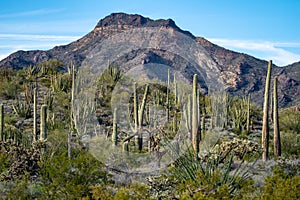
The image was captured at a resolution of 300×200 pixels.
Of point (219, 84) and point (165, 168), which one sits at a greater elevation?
point (219, 84)

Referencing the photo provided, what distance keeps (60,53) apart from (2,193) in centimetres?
3903

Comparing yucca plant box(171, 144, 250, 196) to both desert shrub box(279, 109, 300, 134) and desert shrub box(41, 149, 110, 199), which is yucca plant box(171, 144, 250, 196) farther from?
desert shrub box(279, 109, 300, 134)

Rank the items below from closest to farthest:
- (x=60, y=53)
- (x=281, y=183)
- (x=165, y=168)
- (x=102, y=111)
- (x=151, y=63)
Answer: (x=281, y=183), (x=165, y=168), (x=151, y=63), (x=102, y=111), (x=60, y=53)

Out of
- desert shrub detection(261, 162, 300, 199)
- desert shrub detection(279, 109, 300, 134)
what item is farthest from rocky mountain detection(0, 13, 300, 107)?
desert shrub detection(261, 162, 300, 199)

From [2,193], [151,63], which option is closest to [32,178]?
[2,193]

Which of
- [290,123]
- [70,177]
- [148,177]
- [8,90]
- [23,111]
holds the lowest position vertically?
[290,123]

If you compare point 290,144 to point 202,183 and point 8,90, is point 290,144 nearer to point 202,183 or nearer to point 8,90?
point 202,183

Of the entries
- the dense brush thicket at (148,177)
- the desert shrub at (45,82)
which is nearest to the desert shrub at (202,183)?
the dense brush thicket at (148,177)

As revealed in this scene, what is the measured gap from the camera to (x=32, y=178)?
369 inches

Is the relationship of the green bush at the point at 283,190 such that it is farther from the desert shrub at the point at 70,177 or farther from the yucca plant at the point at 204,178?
the desert shrub at the point at 70,177

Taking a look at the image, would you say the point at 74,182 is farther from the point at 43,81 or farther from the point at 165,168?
the point at 43,81

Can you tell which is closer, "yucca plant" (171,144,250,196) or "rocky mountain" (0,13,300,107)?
"yucca plant" (171,144,250,196)

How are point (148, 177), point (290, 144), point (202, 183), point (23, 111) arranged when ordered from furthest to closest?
1. point (23, 111)
2. point (290, 144)
3. point (148, 177)
4. point (202, 183)

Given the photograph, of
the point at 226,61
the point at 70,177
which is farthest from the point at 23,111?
the point at 226,61
